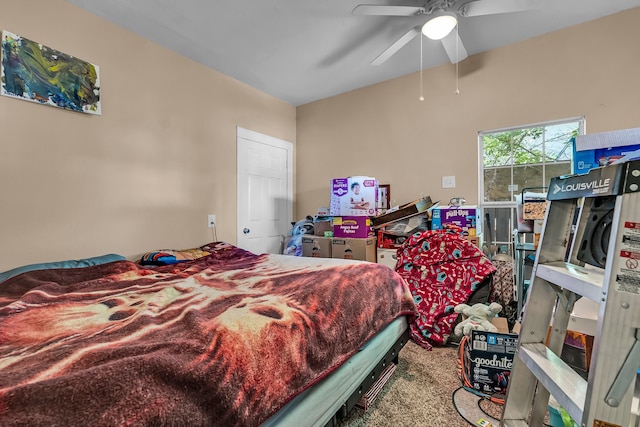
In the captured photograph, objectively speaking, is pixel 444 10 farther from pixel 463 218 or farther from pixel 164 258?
pixel 164 258

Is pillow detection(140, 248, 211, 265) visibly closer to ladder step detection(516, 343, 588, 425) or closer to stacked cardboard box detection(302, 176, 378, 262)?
stacked cardboard box detection(302, 176, 378, 262)

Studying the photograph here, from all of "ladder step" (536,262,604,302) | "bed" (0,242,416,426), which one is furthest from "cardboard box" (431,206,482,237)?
"ladder step" (536,262,604,302)

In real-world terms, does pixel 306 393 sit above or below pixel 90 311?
below

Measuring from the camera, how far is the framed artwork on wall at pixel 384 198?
353 centimetres

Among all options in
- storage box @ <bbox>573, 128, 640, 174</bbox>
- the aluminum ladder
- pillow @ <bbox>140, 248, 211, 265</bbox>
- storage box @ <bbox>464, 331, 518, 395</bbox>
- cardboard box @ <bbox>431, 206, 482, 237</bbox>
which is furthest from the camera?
cardboard box @ <bbox>431, 206, 482, 237</bbox>

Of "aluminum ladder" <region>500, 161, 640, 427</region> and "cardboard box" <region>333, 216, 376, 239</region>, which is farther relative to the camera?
"cardboard box" <region>333, 216, 376, 239</region>

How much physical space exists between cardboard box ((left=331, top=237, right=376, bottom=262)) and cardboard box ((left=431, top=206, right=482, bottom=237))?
0.73 metres

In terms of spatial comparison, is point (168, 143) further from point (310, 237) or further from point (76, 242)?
point (310, 237)

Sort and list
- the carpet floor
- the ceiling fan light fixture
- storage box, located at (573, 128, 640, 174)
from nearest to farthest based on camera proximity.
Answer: storage box, located at (573, 128, 640, 174) < the carpet floor < the ceiling fan light fixture

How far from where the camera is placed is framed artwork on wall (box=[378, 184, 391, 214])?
3525mm

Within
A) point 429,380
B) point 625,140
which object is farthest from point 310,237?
point 625,140

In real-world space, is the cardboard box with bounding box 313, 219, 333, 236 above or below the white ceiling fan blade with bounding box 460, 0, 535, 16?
below

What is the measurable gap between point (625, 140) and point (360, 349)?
144 cm

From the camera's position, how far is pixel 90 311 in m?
1.11
